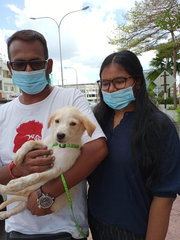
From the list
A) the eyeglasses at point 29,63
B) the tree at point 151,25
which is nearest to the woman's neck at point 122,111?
the eyeglasses at point 29,63

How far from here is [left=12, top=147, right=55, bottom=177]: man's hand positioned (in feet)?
6.05

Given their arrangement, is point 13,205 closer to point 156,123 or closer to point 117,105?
point 117,105

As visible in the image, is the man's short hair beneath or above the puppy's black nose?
above

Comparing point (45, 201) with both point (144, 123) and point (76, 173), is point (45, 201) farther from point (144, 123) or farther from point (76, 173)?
point (144, 123)

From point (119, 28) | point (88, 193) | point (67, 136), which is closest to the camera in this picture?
point (67, 136)

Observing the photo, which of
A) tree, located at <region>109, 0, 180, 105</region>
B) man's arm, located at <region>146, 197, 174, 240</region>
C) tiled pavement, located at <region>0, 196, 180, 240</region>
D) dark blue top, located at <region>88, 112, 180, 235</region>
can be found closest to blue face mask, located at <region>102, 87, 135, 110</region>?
dark blue top, located at <region>88, 112, 180, 235</region>

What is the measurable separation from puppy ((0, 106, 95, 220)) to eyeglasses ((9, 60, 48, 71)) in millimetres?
473

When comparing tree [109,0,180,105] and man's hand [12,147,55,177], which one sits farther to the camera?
tree [109,0,180,105]

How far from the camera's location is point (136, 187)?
6.22 ft

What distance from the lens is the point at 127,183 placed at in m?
1.90

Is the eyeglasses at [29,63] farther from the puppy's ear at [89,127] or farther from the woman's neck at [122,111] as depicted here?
the woman's neck at [122,111]

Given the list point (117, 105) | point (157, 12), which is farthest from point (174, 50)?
point (117, 105)

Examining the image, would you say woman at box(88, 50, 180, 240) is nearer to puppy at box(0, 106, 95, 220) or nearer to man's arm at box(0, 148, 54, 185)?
puppy at box(0, 106, 95, 220)

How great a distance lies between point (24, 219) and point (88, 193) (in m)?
0.55
